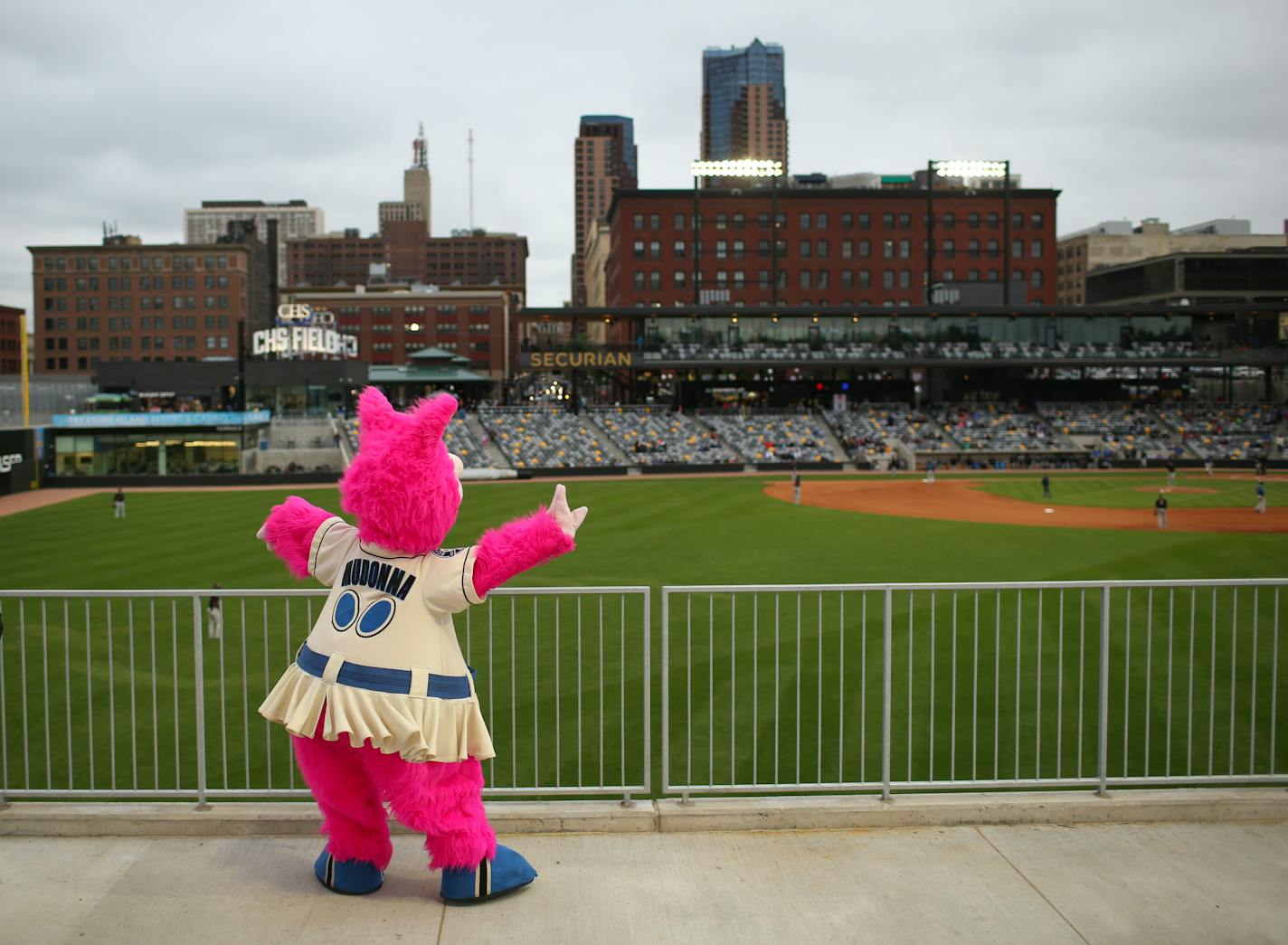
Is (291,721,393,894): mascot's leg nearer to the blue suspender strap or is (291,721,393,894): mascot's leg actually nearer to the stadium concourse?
the blue suspender strap

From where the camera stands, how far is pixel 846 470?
190ft

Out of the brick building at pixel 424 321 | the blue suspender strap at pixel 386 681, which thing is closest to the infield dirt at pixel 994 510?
the blue suspender strap at pixel 386 681

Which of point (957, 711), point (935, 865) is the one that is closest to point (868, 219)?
point (957, 711)

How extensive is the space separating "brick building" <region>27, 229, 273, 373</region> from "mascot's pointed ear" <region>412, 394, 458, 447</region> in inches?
5157

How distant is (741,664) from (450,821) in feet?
30.7

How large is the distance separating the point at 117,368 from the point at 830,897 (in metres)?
75.5

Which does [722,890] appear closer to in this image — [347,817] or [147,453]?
[347,817]

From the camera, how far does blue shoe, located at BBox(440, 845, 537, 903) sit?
5.23m

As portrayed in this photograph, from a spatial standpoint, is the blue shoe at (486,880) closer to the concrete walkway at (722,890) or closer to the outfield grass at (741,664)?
the concrete walkway at (722,890)

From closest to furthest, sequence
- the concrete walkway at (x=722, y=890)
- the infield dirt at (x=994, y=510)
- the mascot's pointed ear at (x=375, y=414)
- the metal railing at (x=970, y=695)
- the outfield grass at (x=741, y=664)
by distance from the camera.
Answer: the concrete walkway at (x=722, y=890) → the mascot's pointed ear at (x=375, y=414) → the metal railing at (x=970, y=695) → the outfield grass at (x=741, y=664) → the infield dirt at (x=994, y=510)

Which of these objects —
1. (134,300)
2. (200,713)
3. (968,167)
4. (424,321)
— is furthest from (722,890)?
(134,300)

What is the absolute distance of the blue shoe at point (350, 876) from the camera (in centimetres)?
537

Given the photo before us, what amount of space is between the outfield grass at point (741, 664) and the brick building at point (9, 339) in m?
125

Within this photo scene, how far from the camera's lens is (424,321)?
5128 inches
